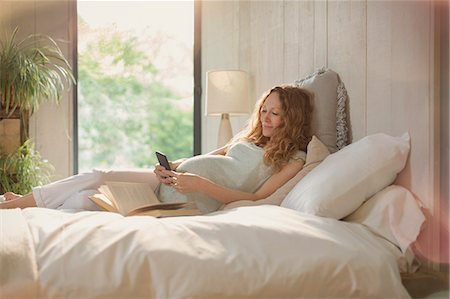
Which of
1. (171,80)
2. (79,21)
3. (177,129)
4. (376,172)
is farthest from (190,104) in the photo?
(376,172)

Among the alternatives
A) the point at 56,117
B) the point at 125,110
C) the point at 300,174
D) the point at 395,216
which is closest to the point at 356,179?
the point at 395,216

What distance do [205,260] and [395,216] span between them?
666 mm

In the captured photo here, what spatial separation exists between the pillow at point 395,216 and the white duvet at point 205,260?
113mm

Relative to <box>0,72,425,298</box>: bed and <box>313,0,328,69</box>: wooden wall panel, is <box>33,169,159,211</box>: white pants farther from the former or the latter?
<box>313,0,328,69</box>: wooden wall panel

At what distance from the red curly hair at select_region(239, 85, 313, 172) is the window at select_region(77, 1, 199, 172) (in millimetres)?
3136

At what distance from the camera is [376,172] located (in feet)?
6.56

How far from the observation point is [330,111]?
8.86ft

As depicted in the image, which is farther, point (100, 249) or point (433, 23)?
point (433, 23)

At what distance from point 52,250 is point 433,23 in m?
1.31

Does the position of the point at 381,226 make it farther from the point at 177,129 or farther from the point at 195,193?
the point at 177,129

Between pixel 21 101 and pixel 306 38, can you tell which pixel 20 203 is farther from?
pixel 21 101

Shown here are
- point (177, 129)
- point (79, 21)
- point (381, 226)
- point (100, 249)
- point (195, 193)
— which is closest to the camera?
point (100, 249)

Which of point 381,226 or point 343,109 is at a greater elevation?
point 343,109

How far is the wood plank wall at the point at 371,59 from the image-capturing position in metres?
1.95
